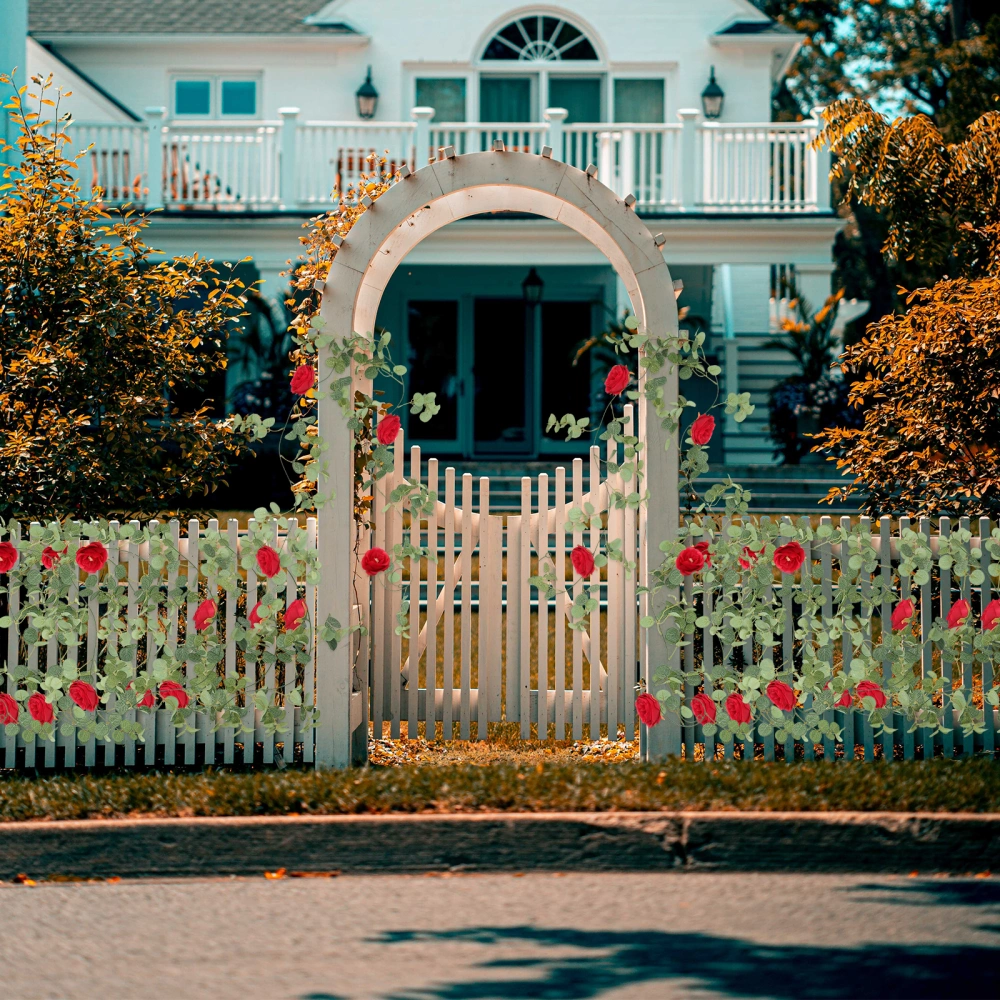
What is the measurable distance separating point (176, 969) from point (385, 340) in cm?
326

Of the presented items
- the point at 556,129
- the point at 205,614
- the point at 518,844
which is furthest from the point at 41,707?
the point at 556,129

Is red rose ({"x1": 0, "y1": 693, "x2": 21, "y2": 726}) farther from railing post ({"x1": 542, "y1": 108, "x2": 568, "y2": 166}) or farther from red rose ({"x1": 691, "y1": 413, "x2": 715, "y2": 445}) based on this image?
railing post ({"x1": 542, "y1": 108, "x2": 568, "y2": 166})

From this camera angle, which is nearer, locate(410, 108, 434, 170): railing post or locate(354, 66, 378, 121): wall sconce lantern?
locate(410, 108, 434, 170): railing post

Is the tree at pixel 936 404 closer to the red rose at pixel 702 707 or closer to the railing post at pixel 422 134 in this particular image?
the red rose at pixel 702 707

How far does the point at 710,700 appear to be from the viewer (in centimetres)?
636

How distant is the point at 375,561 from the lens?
21.5ft

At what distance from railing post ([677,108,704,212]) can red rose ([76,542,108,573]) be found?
1280cm

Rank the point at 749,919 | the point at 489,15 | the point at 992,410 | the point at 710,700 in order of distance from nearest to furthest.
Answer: the point at 749,919
the point at 710,700
the point at 992,410
the point at 489,15

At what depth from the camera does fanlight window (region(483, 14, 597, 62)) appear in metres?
21.2

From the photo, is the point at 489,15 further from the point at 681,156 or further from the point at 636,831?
the point at 636,831

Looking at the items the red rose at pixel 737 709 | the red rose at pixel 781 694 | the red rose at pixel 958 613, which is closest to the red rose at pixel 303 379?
the red rose at pixel 737 709

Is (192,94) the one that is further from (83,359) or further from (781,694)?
(781,694)

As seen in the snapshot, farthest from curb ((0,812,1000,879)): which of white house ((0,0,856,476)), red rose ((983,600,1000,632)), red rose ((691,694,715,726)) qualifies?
white house ((0,0,856,476))

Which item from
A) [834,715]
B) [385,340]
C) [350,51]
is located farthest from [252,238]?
[834,715]
